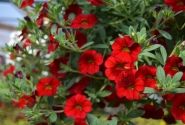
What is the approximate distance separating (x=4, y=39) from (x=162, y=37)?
21.4 ft

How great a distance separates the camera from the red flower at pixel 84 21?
187 centimetres

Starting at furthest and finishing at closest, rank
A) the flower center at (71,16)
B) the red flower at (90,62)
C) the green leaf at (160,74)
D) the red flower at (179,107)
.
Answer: the flower center at (71,16) < the red flower at (90,62) < the red flower at (179,107) < the green leaf at (160,74)

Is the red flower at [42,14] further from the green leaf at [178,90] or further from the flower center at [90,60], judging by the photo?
the green leaf at [178,90]

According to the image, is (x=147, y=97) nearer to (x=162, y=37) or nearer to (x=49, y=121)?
(x=162, y=37)

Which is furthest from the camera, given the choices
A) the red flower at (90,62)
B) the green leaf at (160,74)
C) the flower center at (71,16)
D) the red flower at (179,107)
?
the flower center at (71,16)

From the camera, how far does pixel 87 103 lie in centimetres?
179

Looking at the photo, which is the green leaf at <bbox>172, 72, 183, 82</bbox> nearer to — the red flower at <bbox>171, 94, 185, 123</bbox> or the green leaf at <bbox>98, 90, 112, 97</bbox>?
the red flower at <bbox>171, 94, 185, 123</bbox>

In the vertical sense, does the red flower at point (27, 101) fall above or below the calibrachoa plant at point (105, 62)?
below

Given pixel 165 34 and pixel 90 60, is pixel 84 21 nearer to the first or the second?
pixel 90 60

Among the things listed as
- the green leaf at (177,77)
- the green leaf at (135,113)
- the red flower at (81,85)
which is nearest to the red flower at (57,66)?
the red flower at (81,85)

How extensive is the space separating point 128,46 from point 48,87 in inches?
16.8

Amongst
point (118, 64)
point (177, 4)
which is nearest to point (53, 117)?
point (118, 64)

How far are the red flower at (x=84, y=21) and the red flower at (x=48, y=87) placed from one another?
23 cm

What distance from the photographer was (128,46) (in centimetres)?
165
